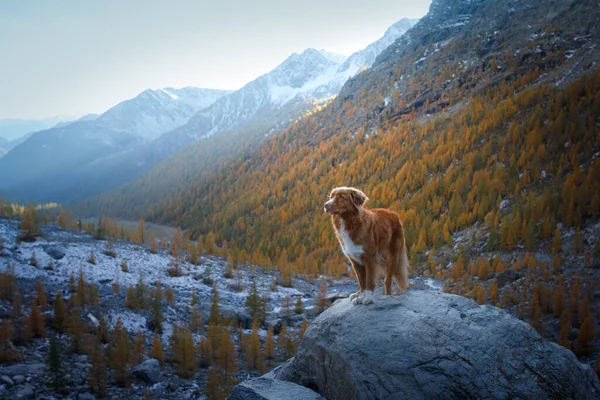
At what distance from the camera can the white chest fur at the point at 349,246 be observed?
24.6 feet

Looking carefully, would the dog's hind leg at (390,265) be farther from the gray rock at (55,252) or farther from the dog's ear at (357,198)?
the gray rock at (55,252)

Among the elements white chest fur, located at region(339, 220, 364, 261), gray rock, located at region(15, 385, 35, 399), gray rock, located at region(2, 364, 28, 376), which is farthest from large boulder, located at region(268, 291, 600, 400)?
gray rock, located at region(2, 364, 28, 376)

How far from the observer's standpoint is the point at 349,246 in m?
7.57

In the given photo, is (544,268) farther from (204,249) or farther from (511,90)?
(511,90)

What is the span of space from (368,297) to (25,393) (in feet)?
39.4

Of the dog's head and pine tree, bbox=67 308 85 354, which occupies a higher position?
the dog's head

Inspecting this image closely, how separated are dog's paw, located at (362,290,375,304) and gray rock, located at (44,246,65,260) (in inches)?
906

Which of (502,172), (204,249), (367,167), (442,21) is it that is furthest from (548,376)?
(442,21)

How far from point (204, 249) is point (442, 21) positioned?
13695 cm

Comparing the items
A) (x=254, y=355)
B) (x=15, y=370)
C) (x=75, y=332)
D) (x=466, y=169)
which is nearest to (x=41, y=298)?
(x=75, y=332)

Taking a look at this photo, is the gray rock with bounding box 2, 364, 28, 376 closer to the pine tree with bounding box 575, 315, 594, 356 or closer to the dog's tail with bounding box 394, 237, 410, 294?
the dog's tail with bounding box 394, 237, 410, 294

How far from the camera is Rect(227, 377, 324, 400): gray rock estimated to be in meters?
7.54

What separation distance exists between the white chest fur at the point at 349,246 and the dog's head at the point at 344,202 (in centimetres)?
42

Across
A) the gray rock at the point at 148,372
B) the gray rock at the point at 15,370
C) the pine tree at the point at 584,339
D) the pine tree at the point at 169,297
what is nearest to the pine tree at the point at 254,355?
the gray rock at the point at 148,372
